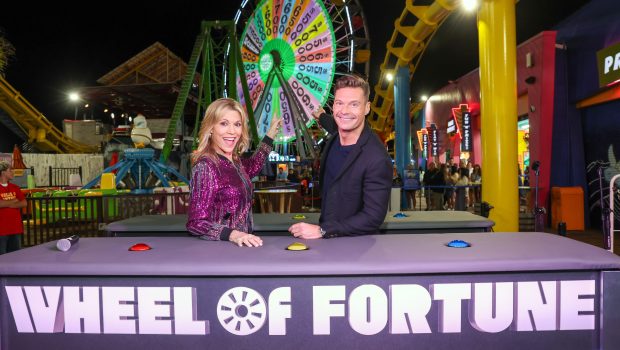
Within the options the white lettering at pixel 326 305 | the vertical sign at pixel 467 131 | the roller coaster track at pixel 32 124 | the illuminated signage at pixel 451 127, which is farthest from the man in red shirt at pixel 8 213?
the roller coaster track at pixel 32 124

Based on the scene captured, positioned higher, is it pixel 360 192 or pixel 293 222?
pixel 360 192

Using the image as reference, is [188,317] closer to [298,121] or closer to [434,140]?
[298,121]

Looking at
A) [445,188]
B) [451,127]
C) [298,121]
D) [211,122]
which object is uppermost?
[451,127]

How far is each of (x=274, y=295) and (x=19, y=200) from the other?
18.3ft

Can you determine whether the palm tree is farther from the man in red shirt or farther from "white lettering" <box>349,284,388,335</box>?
A: "white lettering" <box>349,284,388,335</box>

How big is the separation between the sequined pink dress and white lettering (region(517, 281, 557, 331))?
1321 mm

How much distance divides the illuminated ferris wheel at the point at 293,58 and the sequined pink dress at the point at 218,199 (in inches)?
355

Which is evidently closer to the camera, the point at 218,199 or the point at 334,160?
the point at 218,199

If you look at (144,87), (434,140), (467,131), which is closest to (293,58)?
(467,131)

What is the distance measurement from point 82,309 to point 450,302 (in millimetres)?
1456

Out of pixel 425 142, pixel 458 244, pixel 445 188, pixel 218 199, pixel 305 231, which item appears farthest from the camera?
pixel 425 142

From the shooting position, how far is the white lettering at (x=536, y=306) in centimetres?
172

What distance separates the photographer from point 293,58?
38.1 feet

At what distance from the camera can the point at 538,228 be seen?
8.27 meters
